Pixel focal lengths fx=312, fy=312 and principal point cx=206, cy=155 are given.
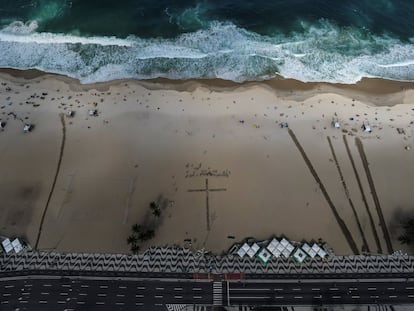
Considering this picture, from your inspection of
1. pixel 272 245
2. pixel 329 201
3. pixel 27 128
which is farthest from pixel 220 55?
pixel 272 245

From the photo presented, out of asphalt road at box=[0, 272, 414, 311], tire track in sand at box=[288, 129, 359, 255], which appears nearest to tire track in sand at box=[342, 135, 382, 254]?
tire track in sand at box=[288, 129, 359, 255]

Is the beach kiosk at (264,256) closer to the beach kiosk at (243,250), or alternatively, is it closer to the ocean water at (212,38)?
the beach kiosk at (243,250)

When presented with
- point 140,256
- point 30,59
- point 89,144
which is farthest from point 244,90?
point 30,59

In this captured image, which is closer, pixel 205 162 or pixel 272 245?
pixel 272 245

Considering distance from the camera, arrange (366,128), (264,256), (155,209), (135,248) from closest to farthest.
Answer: (264,256) < (135,248) < (155,209) < (366,128)

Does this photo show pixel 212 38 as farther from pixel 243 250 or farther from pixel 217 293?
pixel 217 293

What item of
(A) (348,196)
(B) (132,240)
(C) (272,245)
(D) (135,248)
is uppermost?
(A) (348,196)

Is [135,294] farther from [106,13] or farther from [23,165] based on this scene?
[106,13]
